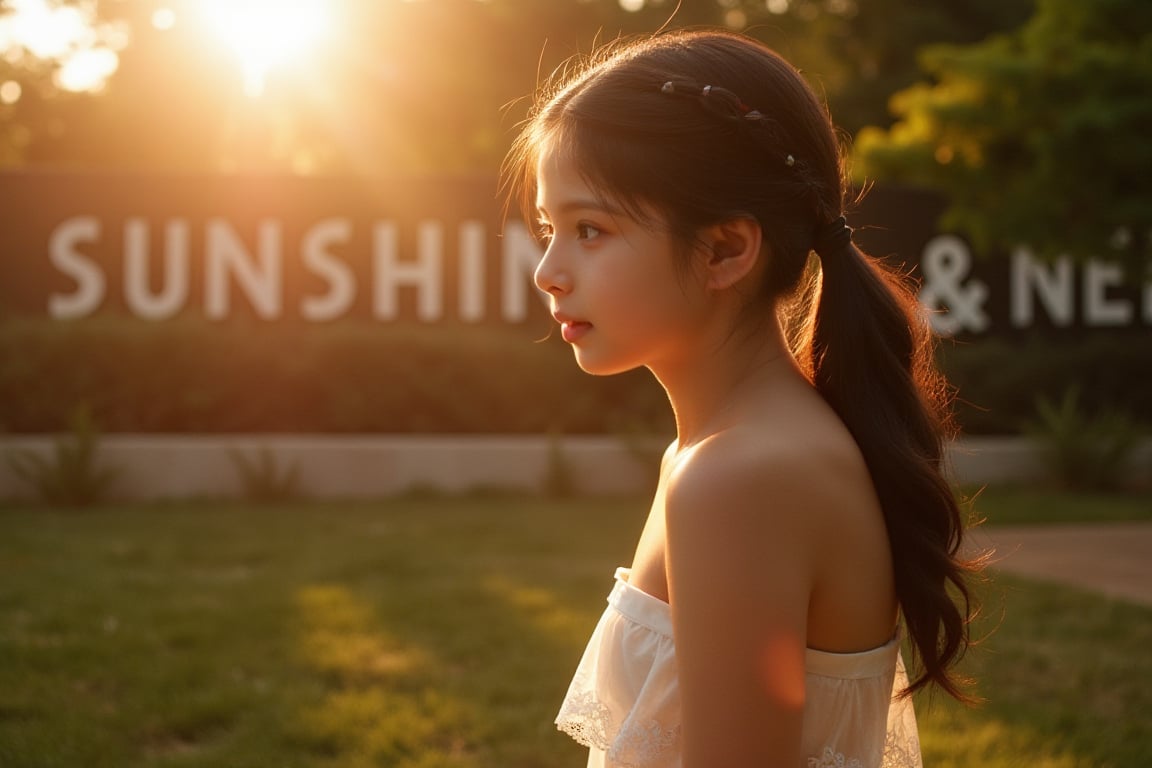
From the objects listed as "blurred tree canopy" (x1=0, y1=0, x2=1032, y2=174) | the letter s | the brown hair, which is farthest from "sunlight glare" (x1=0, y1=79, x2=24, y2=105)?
the brown hair

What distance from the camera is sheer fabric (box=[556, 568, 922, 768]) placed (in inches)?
58.8

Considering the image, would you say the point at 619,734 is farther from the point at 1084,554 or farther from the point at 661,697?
the point at 1084,554

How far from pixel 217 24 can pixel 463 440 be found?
18662 mm

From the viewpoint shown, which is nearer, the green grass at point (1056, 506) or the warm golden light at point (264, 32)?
the green grass at point (1056, 506)

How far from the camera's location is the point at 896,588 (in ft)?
5.06

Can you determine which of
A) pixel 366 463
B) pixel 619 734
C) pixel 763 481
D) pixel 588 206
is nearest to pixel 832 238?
pixel 588 206

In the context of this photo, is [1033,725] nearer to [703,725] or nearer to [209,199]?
[703,725]

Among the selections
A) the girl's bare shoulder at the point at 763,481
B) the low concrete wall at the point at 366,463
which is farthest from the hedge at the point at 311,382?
the girl's bare shoulder at the point at 763,481

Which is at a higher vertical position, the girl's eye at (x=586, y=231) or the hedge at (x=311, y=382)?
the girl's eye at (x=586, y=231)

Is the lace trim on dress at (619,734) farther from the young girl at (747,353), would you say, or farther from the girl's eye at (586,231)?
the girl's eye at (586,231)

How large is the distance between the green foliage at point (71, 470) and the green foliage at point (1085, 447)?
7.45 m

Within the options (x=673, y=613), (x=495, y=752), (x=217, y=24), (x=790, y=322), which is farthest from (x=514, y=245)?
(x=217, y=24)

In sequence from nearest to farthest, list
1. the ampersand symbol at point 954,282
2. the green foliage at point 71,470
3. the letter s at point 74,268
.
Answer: the green foliage at point 71,470 → the letter s at point 74,268 → the ampersand symbol at point 954,282

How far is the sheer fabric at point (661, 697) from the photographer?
149 centimetres
